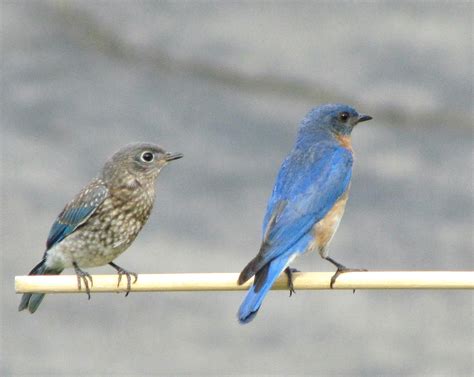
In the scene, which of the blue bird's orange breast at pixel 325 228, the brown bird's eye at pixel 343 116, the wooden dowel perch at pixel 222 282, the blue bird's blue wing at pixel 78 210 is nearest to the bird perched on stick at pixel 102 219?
the blue bird's blue wing at pixel 78 210

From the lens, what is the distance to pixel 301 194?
291 cm

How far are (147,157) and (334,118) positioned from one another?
65 cm

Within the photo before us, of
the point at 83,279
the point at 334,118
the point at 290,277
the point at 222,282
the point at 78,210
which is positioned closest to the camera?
the point at 222,282

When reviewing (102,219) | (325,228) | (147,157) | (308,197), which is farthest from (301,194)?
(102,219)

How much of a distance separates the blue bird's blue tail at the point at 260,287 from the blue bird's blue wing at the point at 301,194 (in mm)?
20

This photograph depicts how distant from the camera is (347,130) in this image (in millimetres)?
3279

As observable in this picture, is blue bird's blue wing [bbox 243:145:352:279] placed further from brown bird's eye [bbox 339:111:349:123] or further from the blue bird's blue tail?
brown bird's eye [bbox 339:111:349:123]

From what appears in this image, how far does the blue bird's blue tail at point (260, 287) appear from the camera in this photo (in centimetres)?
243

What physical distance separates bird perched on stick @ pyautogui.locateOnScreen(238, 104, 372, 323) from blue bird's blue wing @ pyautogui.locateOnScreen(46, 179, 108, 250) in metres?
0.46

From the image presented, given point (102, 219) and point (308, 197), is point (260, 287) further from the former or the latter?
point (102, 219)

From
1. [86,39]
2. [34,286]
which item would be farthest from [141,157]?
[86,39]

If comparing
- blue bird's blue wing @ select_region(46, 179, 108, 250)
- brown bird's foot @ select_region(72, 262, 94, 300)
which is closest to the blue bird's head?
blue bird's blue wing @ select_region(46, 179, 108, 250)

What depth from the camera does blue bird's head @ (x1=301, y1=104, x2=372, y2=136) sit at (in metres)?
3.26

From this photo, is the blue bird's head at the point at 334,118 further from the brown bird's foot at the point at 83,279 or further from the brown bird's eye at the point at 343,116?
the brown bird's foot at the point at 83,279
